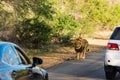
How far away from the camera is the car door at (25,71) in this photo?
6.84 metres

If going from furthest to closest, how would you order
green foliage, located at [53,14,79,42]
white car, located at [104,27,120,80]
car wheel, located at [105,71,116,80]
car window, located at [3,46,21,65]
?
green foliage, located at [53,14,79,42]
car wheel, located at [105,71,116,80]
white car, located at [104,27,120,80]
car window, located at [3,46,21,65]

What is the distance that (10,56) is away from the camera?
6922mm

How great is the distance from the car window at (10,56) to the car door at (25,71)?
13 cm

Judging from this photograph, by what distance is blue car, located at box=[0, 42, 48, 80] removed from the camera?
628cm

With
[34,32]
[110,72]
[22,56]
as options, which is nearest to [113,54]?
[110,72]

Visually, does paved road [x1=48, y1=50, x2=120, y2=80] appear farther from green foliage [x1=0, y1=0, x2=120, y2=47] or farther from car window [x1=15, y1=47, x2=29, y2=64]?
car window [x1=15, y1=47, x2=29, y2=64]

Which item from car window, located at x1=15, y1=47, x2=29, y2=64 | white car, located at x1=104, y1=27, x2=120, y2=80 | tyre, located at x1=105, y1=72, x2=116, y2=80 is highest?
car window, located at x1=15, y1=47, x2=29, y2=64

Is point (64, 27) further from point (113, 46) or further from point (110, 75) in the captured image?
point (113, 46)

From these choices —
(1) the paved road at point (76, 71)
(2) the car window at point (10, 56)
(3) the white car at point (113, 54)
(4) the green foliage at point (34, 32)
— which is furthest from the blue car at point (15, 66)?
(4) the green foliage at point (34, 32)

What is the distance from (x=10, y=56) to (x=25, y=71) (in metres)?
0.44

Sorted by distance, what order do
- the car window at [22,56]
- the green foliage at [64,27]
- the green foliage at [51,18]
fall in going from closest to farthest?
the car window at [22,56] < the green foliage at [51,18] < the green foliage at [64,27]

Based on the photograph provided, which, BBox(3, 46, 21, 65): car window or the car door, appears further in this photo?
the car door

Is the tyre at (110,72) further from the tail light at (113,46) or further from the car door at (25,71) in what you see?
the car door at (25,71)

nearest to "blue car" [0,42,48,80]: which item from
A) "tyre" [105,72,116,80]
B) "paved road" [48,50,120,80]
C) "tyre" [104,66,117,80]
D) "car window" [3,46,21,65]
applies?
"car window" [3,46,21,65]
